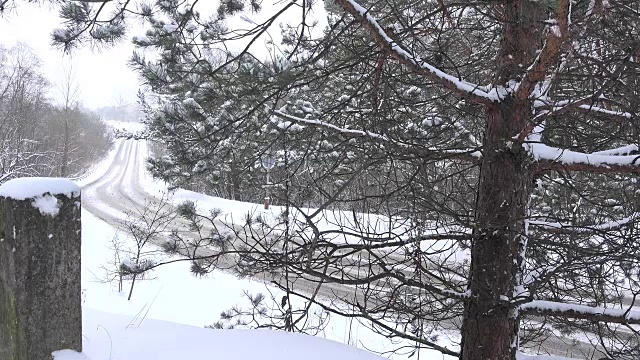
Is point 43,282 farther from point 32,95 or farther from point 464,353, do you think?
point 32,95

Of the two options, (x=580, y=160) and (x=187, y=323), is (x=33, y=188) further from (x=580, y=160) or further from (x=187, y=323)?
(x=187, y=323)

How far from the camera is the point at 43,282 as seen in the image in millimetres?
1426

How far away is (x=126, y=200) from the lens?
938 inches

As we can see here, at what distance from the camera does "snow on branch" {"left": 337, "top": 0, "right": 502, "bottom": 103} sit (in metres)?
2.15

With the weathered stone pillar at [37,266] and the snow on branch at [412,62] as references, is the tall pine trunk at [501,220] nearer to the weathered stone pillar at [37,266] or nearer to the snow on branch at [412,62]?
the snow on branch at [412,62]

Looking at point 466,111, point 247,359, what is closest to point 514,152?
point 466,111

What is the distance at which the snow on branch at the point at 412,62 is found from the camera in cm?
215

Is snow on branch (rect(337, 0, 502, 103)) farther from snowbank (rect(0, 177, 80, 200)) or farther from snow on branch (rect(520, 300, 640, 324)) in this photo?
snowbank (rect(0, 177, 80, 200))

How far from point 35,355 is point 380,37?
73.6 inches

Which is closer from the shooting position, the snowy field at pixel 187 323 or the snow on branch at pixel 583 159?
the snow on branch at pixel 583 159

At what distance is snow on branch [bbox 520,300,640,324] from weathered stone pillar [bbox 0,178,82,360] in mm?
2119

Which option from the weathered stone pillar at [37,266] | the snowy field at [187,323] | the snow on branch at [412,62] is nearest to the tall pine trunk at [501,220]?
the snow on branch at [412,62]

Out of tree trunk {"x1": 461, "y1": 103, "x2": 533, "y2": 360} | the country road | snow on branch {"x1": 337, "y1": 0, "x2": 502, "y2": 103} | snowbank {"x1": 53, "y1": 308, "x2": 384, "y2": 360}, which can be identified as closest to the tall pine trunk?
tree trunk {"x1": 461, "y1": 103, "x2": 533, "y2": 360}

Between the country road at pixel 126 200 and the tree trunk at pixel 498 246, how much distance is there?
16.9ft
